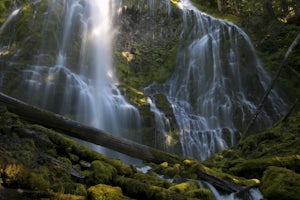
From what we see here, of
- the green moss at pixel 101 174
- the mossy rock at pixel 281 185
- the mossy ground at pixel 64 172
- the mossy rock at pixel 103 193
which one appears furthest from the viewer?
the mossy rock at pixel 281 185

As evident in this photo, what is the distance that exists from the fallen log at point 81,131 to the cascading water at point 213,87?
800 cm

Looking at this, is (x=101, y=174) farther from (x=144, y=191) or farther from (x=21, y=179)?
(x=21, y=179)

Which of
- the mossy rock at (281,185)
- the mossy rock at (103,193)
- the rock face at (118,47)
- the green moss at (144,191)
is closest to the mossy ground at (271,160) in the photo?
the mossy rock at (281,185)

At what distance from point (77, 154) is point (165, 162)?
88.7 inches

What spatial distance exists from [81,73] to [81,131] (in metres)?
11.2

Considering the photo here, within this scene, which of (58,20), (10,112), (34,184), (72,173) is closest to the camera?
(34,184)

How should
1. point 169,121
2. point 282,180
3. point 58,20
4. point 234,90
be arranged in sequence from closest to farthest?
point 282,180
point 169,121
point 234,90
point 58,20

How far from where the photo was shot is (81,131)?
765cm

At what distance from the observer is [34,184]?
388cm

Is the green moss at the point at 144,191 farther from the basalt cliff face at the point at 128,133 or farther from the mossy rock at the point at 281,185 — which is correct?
the mossy rock at the point at 281,185

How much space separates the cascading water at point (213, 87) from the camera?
16.5 meters

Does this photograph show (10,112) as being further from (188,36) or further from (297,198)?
(188,36)

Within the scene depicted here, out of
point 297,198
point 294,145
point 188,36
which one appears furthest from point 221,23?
point 297,198

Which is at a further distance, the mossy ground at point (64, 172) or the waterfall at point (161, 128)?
the waterfall at point (161, 128)
